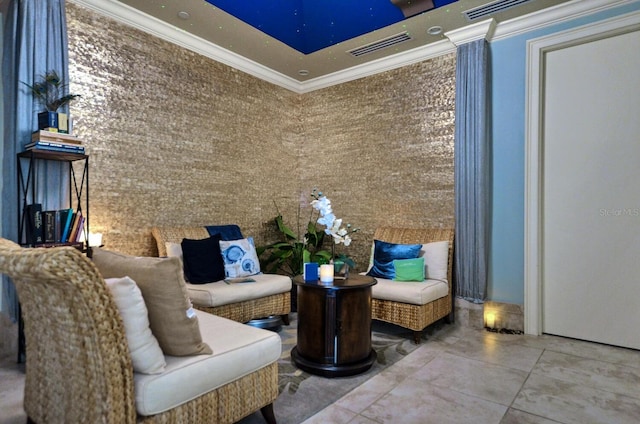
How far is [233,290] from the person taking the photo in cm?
303

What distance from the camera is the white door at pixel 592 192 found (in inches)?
120

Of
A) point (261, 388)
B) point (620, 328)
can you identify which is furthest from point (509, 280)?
point (261, 388)

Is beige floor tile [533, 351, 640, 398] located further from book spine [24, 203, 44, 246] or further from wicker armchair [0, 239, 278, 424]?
book spine [24, 203, 44, 246]

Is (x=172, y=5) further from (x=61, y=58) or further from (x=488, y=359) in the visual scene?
(x=488, y=359)

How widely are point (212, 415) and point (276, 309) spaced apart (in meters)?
1.85

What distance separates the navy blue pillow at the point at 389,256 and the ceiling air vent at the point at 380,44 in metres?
2.11

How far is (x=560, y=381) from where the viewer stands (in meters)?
2.39

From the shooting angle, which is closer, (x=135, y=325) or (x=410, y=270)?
(x=135, y=325)

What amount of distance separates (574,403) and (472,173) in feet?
6.82

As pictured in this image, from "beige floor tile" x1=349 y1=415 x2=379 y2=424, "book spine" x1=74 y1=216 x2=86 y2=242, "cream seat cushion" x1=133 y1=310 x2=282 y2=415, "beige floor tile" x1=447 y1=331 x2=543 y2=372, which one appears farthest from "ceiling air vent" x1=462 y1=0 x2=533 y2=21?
"book spine" x1=74 y1=216 x2=86 y2=242

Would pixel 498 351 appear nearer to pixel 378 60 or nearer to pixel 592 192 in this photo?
pixel 592 192

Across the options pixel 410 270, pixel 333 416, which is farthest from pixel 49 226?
pixel 410 270

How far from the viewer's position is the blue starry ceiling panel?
11.3ft

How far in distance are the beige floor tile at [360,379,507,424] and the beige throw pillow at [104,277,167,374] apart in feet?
3.77
